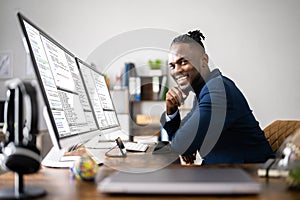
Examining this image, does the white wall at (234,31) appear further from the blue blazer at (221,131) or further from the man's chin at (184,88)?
the blue blazer at (221,131)

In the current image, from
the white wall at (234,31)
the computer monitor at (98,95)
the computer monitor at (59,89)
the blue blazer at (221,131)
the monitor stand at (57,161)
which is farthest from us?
the white wall at (234,31)

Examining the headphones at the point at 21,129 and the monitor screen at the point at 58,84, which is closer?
the headphones at the point at 21,129

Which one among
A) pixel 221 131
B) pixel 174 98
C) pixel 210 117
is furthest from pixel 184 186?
pixel 174 98

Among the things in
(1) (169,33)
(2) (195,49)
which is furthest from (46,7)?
(2) (195,49)

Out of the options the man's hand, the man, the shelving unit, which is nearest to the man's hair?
the man

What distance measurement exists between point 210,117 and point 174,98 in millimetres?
375

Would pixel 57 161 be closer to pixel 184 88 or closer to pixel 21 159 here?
pixel 21 159

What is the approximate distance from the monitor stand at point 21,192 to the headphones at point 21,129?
3 cm

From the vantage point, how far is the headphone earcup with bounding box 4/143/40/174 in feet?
2.48

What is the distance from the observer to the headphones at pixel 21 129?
76cm

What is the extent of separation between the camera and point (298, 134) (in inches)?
40.1

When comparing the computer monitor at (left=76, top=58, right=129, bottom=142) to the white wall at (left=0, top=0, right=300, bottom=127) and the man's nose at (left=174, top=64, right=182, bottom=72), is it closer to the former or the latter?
the man's nose at (left=174, top=64, right=182, bottom=72)

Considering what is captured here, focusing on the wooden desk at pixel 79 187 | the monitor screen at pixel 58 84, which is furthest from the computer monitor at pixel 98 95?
the wooden desk at pixel 79 187

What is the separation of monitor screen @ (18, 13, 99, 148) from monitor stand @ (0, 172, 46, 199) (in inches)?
7.3
